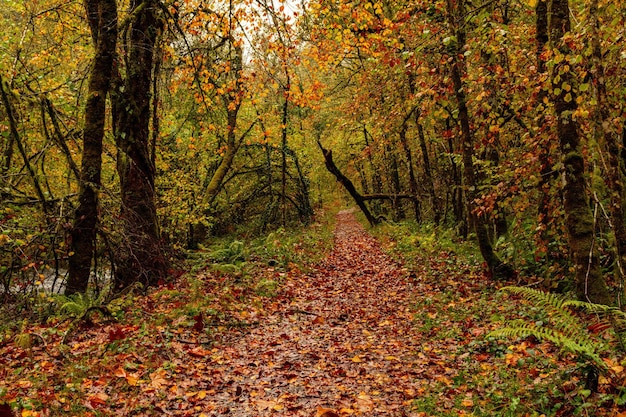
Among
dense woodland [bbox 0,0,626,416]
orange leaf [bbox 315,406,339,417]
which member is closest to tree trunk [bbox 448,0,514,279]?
dense woodland [bbox 0,0,626,416]

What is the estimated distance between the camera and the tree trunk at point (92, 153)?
7312 millimetres

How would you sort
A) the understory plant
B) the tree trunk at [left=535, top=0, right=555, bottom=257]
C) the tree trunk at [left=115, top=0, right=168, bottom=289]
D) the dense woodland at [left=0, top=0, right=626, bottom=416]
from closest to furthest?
1. the understory plant
2. the dense woodland at [left=0, top=0, right=626, bottom=416]
3. the tree trunk at [left=535, top=0, right=555, bottom=257]
4. the tree trunk at [left=115, top=0, right=168, bottom=289]

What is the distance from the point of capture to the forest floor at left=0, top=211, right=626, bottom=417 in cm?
429

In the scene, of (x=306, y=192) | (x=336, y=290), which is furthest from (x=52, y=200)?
(x=306, y=192)

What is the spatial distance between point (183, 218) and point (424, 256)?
8130 millimetres

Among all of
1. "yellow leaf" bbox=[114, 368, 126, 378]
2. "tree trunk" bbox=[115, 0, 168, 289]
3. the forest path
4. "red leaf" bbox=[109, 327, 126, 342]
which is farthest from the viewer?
"tree trunk" bbox=[115, 0, 168, 289]

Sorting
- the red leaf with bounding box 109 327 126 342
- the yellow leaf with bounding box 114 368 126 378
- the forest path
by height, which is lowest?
the forest path

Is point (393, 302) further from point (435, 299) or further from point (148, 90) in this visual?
point (148, 90)

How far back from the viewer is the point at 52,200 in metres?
7.45

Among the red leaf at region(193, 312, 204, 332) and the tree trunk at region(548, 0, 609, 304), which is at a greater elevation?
the tree trunk at region(548, 0, 609, 304)

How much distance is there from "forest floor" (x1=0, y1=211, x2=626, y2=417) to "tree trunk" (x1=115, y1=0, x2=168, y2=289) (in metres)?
0.74

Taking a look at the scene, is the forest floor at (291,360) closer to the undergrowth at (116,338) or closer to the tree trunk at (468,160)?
the undergrowth at (116,338)

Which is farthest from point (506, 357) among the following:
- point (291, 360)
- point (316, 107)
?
point (316, 107)

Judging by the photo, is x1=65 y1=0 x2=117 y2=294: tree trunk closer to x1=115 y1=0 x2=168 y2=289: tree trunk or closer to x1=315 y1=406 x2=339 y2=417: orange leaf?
x1=115 y1=0 x2=168 y2=289: tree trunk
